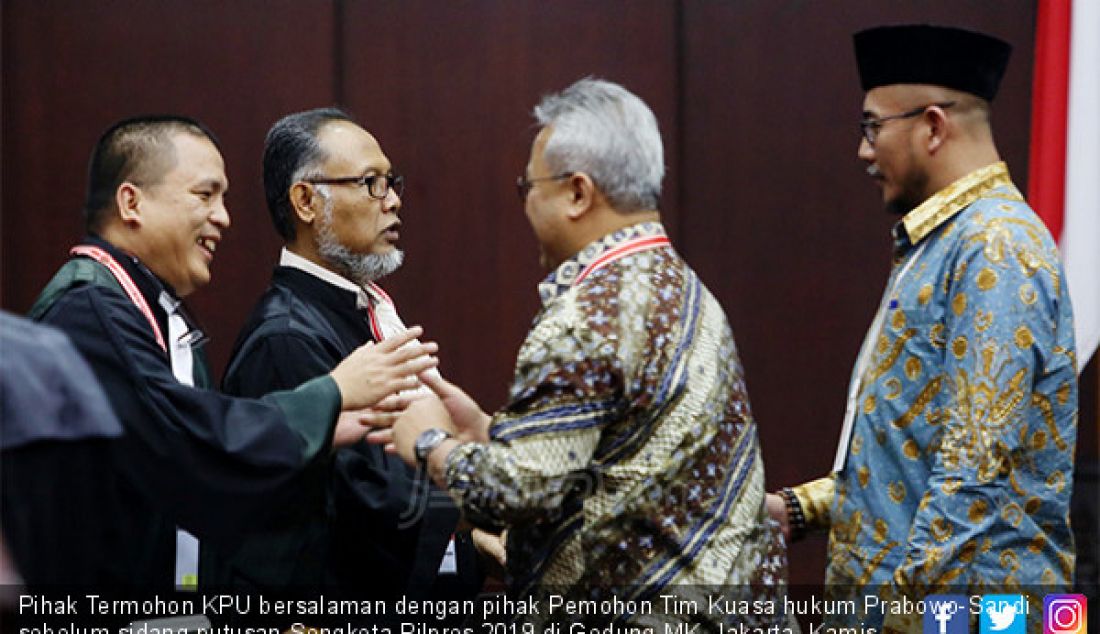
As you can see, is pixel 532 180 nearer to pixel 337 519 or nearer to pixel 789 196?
pixel 337 519

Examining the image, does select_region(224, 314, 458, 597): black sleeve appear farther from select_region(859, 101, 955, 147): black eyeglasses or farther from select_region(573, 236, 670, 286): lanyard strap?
select_region(859, 101, 955, 147): black eyeglasses

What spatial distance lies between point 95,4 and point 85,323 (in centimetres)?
197

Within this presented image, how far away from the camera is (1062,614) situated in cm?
252

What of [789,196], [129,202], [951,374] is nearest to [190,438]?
[129,202]

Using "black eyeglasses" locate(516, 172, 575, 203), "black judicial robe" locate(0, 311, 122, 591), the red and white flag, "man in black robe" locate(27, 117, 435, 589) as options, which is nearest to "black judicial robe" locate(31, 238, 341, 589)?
"man in black robe" locate(27, 117, 435, 589)

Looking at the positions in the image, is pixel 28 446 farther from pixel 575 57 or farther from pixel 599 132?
pixel 575 57

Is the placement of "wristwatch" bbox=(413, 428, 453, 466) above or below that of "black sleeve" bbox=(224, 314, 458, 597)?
above

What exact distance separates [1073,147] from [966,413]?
127 centimetres

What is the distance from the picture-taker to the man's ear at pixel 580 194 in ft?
7.09

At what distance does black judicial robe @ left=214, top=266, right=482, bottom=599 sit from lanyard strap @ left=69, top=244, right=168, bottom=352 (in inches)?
7.5

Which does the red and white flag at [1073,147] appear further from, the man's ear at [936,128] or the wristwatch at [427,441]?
the wristwatch at [427,441]

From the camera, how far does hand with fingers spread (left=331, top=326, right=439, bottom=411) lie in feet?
7.91

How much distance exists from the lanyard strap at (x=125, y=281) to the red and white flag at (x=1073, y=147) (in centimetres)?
198

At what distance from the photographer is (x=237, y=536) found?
8.00 feet
